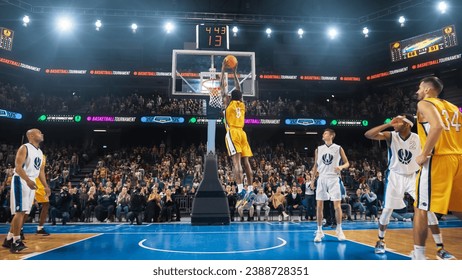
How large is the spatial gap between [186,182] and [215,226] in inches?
272

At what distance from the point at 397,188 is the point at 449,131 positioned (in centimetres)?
156

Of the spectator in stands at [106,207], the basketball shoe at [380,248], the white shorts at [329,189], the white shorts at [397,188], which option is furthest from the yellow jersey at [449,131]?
the spectator in stands at [106,207]

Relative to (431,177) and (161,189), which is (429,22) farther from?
(431,177)

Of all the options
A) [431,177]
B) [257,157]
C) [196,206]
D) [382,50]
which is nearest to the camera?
[431,177]

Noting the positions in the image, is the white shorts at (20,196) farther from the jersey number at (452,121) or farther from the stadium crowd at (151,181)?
the jersey number at (452,121)

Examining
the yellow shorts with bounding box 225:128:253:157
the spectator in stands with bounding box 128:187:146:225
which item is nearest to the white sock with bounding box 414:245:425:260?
the yellow shorts with bounding box 225:128:253:157

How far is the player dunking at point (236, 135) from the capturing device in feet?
16.5

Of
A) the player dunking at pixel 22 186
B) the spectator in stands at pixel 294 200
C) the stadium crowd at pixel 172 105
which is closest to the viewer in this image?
the player dunking at pixel 22 186

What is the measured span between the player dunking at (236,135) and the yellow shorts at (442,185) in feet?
8.53

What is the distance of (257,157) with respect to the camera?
61.6 feet

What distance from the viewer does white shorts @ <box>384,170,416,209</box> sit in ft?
14.1

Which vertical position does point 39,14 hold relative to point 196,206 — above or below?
above

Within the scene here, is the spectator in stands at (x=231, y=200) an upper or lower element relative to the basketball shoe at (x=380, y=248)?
upper
